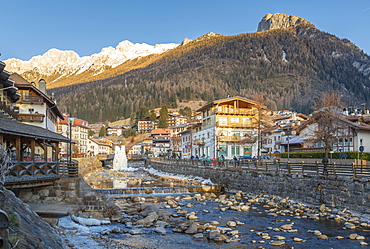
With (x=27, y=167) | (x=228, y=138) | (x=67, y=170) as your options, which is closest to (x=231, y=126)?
(x=228, y=138)

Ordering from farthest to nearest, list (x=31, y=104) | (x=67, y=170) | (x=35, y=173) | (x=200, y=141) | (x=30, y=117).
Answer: (x=200, y=141), (x=31, y=104), (x=30, y=117), (x=67, y=170), (x=35, y=173)

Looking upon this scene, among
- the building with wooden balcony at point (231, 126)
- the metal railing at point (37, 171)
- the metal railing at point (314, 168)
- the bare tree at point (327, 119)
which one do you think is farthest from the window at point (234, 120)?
the metal railing at point (37, 171)

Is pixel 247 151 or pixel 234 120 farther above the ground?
pixel 234 120

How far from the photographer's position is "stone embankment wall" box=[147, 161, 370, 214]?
22.7m

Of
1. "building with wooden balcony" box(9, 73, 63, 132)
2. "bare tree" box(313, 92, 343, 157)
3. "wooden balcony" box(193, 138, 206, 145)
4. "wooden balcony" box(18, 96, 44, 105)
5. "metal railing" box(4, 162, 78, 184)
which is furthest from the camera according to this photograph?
"wooden balcony" box(193, 138, 206, 145)

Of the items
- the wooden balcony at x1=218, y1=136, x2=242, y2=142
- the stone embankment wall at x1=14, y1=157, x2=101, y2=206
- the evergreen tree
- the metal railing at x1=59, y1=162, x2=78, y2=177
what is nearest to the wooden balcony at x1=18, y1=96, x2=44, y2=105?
the metal railing at x1=59, y1=162, x2=78, y2=177

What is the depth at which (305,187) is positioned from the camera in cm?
2769

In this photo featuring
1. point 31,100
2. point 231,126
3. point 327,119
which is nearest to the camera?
point 327,119

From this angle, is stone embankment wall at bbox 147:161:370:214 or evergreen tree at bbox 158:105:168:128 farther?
evergreen tree at bbox 158:105:168:128

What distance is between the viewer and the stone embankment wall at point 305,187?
2269cm

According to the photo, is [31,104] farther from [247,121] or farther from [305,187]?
[247,121]

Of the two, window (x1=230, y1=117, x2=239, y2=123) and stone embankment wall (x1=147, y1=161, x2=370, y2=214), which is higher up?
window (x1=230, y1=117, x2=239, y2=123)

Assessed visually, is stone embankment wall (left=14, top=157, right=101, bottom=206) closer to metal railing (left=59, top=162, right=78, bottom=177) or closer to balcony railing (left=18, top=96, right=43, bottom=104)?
metal railing (left=59, top=162, right=78, bottom=177)

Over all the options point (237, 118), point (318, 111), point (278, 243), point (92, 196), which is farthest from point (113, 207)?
point (237, 118)
